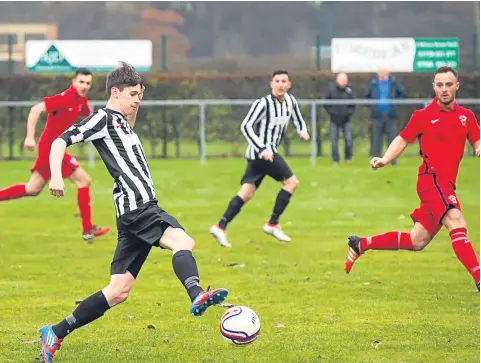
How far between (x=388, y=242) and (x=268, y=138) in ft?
12.7

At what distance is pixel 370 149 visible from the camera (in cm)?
2325

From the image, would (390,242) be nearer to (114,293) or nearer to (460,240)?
(460,240)

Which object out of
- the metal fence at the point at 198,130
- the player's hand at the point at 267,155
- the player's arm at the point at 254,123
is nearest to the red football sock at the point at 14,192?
the player's arm at the point at 254,123

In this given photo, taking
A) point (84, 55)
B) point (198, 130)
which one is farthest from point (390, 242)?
point (84, 55)

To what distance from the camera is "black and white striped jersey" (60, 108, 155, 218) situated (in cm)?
727

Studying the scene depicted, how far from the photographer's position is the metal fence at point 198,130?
23609 mm

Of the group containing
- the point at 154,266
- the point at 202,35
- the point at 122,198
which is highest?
Result: the point at 202,35

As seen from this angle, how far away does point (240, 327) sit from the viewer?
6832 millimetres

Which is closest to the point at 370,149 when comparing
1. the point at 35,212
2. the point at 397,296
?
the point at 35,212

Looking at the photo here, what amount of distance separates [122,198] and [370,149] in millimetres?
16293

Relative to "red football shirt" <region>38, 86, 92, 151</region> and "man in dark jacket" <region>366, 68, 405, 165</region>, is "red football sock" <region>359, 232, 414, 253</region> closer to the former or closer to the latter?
"red football shirt" <region>38, 86, 92, 151</region>

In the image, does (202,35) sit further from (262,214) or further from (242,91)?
(262,214)

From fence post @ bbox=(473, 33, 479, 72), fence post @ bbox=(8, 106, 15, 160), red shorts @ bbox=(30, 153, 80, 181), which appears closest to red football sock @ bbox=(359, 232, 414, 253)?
red shorts @ bbox=(30, 153, 80, 181)

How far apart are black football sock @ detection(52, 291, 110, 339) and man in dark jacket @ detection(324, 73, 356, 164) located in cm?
1492
